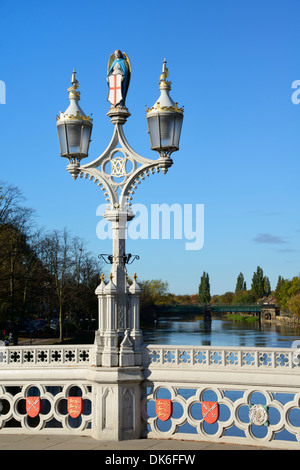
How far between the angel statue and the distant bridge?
350ft

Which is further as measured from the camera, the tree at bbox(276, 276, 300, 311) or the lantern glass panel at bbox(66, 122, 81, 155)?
the tree at bbox(276, 276, 300, 311)

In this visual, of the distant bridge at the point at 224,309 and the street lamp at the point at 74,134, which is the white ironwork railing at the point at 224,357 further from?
the distant bridge at the point at 224,309

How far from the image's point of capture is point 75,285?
195 ft

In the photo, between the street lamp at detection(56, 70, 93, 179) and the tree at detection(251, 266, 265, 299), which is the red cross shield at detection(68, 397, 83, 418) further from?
the tree at detection(251, 266, 265, 299)

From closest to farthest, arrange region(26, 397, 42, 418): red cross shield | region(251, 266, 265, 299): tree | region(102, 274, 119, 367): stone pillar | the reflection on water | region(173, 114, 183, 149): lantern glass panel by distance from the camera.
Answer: region(102, 274, 119, 367): stone pillar, region(173, 114, 183, 149): lantern glass panel, region(26, 397, 42, 418): red cross shield, the reflection on water, region(251, 266, 265, 299): tree

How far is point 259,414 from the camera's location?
1024 centimetres

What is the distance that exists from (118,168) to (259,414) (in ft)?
17.5

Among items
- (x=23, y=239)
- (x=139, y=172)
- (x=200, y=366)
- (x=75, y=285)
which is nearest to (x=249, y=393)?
(x=200, y=366)

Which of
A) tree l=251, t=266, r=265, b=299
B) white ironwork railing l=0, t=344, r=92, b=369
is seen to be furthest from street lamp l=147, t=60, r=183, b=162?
tree l=251, t=266, r=265, b=299

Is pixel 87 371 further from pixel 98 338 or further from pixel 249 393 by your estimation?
pixel 249 393

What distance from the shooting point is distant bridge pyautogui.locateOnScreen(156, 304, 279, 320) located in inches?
4707

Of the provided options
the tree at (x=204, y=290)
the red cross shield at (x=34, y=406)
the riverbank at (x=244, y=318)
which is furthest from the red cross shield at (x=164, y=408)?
the tree at (x=204, y=290)

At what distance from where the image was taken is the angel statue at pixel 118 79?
1195 cm
